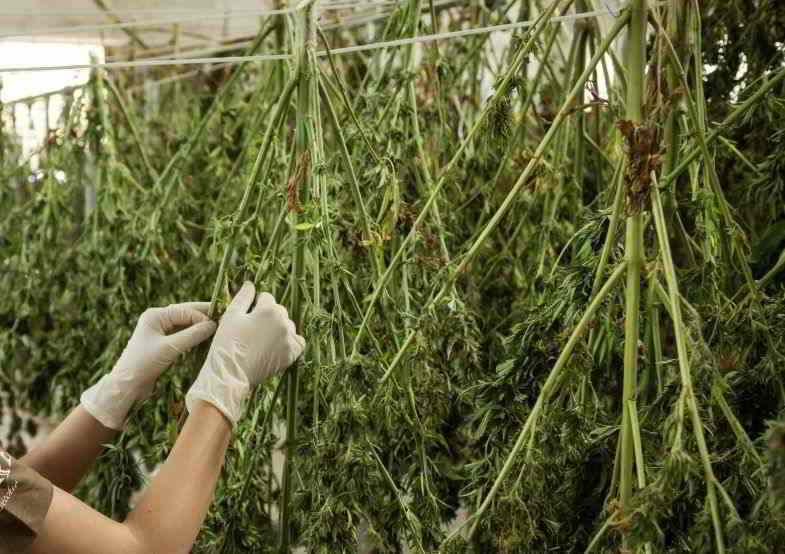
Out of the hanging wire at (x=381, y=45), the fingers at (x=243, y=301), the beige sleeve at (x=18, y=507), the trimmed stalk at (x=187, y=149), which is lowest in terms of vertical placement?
the beige sleeve at (x=18, y=507)

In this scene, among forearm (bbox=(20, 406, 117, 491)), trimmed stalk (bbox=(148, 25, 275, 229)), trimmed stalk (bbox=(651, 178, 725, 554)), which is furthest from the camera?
trimmed stalk (bbox=(148, 25, 275, 229))

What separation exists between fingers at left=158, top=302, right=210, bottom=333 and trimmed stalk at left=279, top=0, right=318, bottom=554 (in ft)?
0.73

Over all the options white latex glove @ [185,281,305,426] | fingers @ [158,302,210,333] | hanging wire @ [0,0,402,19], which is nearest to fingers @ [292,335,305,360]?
white latex glove @ [185,281,305,426]

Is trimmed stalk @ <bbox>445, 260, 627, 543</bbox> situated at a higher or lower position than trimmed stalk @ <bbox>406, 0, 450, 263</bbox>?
lower

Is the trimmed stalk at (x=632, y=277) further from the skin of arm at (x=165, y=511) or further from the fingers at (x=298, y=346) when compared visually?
the skin of arm at (x=165, y=511)

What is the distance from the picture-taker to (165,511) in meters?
1.54

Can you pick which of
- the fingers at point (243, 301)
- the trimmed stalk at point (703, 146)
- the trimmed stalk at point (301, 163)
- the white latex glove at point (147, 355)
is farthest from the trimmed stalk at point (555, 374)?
the white latex glove at point (147, 355)

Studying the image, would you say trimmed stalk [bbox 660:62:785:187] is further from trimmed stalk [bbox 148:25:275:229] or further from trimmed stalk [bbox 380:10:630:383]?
trimmed stalk [bbox 148:25:275:229]

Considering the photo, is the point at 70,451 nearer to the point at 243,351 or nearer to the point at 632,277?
the point at 243,351

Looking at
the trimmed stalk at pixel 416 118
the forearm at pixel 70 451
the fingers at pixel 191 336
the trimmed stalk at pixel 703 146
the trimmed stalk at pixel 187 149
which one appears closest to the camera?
the trimmed stalk at pixel 703 146

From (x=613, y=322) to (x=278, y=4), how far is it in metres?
1.34

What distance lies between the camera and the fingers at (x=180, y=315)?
1.80m

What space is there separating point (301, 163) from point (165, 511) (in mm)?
606

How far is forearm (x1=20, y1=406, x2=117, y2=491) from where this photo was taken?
184 cm
